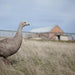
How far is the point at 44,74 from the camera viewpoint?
324 centimetres

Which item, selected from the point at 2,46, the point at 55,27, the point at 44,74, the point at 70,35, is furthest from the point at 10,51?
the point at 55,27

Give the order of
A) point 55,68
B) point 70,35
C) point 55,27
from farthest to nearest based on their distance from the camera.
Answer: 1. point 55,27
2. point 70,35
3. point 55,68

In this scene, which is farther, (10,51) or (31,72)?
(10,51)

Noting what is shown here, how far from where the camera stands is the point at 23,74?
3115 millimetres

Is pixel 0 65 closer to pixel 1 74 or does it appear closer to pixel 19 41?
pixel 1 74

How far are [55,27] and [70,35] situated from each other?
20.9 metres

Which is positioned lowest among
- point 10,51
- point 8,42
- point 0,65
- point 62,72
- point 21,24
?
point 62,72

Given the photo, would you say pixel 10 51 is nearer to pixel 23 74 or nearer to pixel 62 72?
pixel 23 74

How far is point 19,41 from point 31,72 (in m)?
→ 1.11

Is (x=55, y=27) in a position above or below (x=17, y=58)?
above

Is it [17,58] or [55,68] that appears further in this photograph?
[17,58]

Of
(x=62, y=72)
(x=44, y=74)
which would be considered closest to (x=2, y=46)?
(x=44, y=74)

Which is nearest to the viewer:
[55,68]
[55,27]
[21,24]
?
[55,68]

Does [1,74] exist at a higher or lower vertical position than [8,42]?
lower
